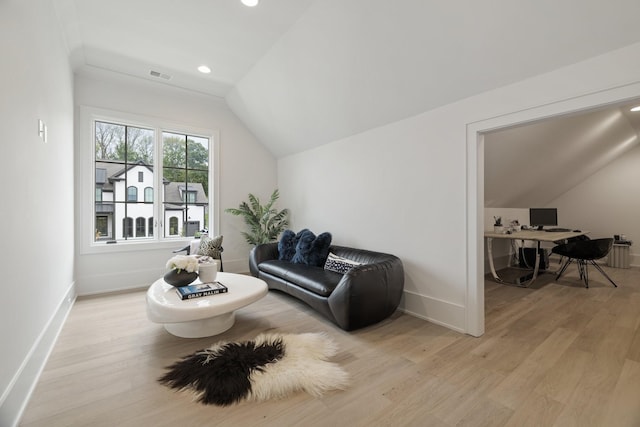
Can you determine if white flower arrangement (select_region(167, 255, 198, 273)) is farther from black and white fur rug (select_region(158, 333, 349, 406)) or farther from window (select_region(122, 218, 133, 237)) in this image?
window (select_region(122, 218, 133, 237))

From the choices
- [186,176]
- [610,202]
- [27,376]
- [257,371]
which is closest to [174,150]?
[186,176]

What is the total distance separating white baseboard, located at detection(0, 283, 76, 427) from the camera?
1456 millimetres

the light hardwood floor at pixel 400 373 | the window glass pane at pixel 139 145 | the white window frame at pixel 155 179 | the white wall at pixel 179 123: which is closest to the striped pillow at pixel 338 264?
the light hardwood floor at pixel 400 373

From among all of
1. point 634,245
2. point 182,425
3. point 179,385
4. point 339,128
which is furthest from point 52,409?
point 634,245

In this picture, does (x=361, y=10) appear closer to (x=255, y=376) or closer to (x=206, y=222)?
(x=255, y=376)

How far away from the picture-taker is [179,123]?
15.1 ft

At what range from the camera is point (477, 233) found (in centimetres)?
261

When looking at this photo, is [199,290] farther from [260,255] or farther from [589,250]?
[589,250]

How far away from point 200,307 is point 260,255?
6.54 ft

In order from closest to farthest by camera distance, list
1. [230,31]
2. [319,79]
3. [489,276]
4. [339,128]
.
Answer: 1. [230,31]
2. [319,79]
3. [339,128]
4. [489,276]

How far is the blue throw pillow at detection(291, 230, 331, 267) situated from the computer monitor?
4.89m

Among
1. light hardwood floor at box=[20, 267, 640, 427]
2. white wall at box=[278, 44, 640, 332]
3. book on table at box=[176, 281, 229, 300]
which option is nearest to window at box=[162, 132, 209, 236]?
light hardwood floor at box=[20, 267, 640, 427]

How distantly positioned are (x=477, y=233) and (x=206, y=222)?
434 centimetres

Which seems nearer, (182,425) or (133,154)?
(182,425)
